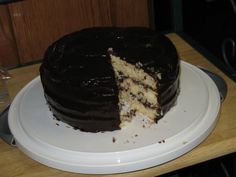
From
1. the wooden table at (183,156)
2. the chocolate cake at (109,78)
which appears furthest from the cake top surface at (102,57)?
the wooden table at (183,156)

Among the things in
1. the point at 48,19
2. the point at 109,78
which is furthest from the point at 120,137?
the point at 48,19

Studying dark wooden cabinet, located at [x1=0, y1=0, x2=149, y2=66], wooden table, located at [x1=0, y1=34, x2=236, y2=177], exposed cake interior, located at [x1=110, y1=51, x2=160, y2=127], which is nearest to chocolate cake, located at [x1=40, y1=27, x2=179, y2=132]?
exposed cake interior, located at [x1=110, y1=51, x2=160, y2=127]

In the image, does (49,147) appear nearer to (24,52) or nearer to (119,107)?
(119,107)

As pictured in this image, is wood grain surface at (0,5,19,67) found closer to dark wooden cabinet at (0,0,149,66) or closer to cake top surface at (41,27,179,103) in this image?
dark wooden cabinet at (0,0,149,66)

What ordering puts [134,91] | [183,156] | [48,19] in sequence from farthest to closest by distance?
[48,19]
[134,91]
[183,156]

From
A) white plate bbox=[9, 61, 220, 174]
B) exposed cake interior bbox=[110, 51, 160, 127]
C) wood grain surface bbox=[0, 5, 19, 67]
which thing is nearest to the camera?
white plate bbox=[9, 61, 220, 174]

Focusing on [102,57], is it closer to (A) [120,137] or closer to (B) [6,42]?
(A) [120,137]
